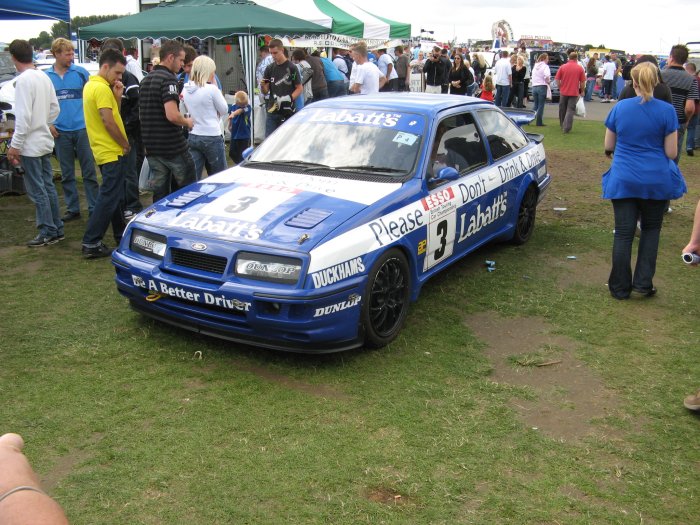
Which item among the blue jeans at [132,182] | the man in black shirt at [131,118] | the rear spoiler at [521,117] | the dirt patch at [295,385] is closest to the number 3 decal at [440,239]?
the dirt patch at [295,385]

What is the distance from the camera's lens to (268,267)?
4.38 metres

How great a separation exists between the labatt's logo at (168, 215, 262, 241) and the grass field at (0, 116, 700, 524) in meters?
0.81

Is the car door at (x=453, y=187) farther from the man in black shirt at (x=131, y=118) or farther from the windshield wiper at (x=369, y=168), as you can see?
the man in black shirt at (x=131, y=118)

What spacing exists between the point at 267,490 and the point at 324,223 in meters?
1.87

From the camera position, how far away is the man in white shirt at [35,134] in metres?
6.75

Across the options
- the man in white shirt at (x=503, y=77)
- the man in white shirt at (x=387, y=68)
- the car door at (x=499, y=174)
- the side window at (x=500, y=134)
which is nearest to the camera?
the car door at (x=499, y=174)

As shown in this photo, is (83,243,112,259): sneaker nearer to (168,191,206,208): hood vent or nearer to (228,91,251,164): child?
(168,191,206,208): hood vent

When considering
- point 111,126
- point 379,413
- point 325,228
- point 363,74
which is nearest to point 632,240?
point 325,228

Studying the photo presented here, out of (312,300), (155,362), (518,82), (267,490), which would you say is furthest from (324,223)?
(518,82)

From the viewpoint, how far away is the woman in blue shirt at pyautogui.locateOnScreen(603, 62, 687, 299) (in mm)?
5566

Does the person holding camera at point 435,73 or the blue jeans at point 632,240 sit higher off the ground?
the person holding camera at point 435,73

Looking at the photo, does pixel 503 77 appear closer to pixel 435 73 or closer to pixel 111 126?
pixel 435 73

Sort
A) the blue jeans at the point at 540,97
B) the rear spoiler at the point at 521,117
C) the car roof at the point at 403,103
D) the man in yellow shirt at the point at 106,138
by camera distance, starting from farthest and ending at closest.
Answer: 1. the blue jeans at the point at 540,97
2. the rear spoiler at the point at 521,117
3. the man in yellow shirt at the point at 106,138
4. the car roof at the point at 403,103

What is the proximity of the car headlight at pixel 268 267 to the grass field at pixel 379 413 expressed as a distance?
0.63 m
